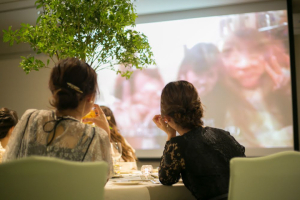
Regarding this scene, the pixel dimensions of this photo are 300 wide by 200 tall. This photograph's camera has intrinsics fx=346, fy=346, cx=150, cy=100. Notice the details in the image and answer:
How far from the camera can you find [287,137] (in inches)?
228

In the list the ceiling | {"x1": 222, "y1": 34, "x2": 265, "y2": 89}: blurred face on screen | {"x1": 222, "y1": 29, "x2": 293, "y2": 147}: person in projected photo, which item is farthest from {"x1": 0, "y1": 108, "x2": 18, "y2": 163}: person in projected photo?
{"x1": 222, "y1": 34, "x2": 265, "y2": 89}: blurred face on screen

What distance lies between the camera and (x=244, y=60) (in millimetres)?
6039

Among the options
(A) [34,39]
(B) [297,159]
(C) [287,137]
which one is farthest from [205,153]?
(C) [287,137]

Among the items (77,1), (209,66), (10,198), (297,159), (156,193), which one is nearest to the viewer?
(10,198)

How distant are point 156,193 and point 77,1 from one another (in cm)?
128

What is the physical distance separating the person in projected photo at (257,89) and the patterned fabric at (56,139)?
4657 mm

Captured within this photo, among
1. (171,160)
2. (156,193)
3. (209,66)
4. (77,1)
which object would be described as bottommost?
(156,193)

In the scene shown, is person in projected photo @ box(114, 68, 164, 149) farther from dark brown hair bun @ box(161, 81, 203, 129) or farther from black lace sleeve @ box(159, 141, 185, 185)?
black lace sleeve @ box(159, 141, 185, 185)

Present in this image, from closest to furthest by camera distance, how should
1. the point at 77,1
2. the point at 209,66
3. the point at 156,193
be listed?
the point at 156,193 → the point at 77,1 → the point at 209,66

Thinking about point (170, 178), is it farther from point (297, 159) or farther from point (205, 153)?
point (297, 159)

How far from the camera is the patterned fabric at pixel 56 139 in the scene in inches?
63.0

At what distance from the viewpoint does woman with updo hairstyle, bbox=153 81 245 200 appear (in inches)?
77.5

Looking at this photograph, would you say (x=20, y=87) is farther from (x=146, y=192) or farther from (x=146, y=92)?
(x=146, y=192)

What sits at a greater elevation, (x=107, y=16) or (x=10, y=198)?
(x=107, y=16)
